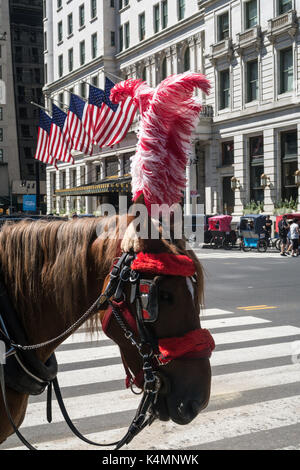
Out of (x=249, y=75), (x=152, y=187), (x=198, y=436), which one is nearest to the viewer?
(x=152, y=187)

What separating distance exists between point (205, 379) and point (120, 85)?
1670 mm

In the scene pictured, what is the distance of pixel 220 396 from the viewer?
5.57 meters

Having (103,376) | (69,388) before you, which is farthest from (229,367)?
(69,388)

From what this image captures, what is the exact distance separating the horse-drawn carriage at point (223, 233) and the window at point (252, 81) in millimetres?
9635

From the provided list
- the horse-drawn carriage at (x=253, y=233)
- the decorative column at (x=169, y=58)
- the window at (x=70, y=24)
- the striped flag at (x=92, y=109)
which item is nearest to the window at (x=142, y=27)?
the decorative column at (x=169, y=58)

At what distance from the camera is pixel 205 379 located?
2316mm

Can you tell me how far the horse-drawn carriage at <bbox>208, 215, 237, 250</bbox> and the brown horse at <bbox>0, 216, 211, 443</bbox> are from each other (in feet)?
95.7

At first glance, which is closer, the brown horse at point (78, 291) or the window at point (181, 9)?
the brown horse at point (78, 291)

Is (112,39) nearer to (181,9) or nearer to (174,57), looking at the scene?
(181,9)

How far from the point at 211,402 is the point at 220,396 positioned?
0.20 metres

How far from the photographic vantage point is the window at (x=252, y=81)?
116ft

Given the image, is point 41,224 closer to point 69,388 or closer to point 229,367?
point 69,388

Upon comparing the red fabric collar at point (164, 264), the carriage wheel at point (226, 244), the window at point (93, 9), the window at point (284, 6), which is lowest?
the carriage wheel at point (226, 244)

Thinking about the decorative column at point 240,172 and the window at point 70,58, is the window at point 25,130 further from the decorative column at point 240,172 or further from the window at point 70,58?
the decorative column at point 240,172
